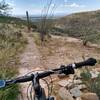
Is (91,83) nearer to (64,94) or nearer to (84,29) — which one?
(64,94)

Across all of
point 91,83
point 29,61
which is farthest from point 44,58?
point 91,83

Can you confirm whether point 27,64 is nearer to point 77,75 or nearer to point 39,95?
point 77,75

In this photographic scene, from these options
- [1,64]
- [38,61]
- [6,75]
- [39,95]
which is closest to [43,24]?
[38,61]

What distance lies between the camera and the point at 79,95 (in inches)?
188

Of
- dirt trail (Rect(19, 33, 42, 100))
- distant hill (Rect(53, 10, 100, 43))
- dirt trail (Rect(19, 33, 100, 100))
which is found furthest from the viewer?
distant hill (Rect(53, 10, 100, 43))

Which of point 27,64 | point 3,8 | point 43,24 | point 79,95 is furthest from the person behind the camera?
point 3,8

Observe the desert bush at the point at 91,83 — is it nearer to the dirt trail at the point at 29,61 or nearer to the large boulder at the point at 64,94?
the large boulder at the point at 64,94

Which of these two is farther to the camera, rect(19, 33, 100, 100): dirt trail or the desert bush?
rect(19, 33, 100, 100): dirt trail

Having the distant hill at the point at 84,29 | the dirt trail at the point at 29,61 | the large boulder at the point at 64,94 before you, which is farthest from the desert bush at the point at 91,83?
the distant hill at the point at 84,29

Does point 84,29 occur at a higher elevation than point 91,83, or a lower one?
lower

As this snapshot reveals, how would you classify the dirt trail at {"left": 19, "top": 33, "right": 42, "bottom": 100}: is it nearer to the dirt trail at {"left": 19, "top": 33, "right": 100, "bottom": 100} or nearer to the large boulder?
the dirt trail at {"left": 19, "top": 33, "right": 100, "bottom": 100}

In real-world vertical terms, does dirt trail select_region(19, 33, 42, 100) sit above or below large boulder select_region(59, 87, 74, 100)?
below

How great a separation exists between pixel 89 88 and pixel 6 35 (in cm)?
678

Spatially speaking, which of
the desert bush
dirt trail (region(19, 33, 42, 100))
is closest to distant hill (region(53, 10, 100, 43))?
dirt trail (region(19, 33, 42, 100))
